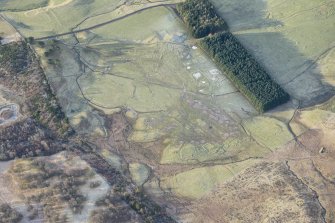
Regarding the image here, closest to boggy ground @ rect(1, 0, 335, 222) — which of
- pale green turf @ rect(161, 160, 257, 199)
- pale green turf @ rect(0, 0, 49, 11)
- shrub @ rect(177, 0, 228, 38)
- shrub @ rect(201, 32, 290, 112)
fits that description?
pale green turf @ rect(161, 160, 257, 199)

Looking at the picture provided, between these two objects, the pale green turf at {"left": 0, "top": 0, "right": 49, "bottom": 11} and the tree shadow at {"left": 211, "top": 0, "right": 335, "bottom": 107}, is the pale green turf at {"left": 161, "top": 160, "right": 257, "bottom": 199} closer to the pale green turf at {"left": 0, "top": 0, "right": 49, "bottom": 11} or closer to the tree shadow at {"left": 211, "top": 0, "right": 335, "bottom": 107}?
the tree shadow at {"left": 211, "top": 0, "right": 335, "bottom": 107}

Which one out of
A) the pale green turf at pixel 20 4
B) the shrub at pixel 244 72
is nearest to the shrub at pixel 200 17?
the shrub at pixel 244 72

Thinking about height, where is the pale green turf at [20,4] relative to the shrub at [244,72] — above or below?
above

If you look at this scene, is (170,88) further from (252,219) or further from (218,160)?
(252,219)

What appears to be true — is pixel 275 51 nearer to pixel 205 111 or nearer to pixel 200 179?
pixel 205 111

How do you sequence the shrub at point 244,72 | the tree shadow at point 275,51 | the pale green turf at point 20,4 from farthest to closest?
the pale green turf at point 20,4
the tree shadow at point 275,51
the shrub at point 244,72

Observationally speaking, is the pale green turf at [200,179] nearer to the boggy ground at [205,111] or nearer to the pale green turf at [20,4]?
the boggy ground at [205,111]

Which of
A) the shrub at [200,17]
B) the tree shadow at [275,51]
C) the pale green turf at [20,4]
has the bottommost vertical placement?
the tree shadow at [275,51]
